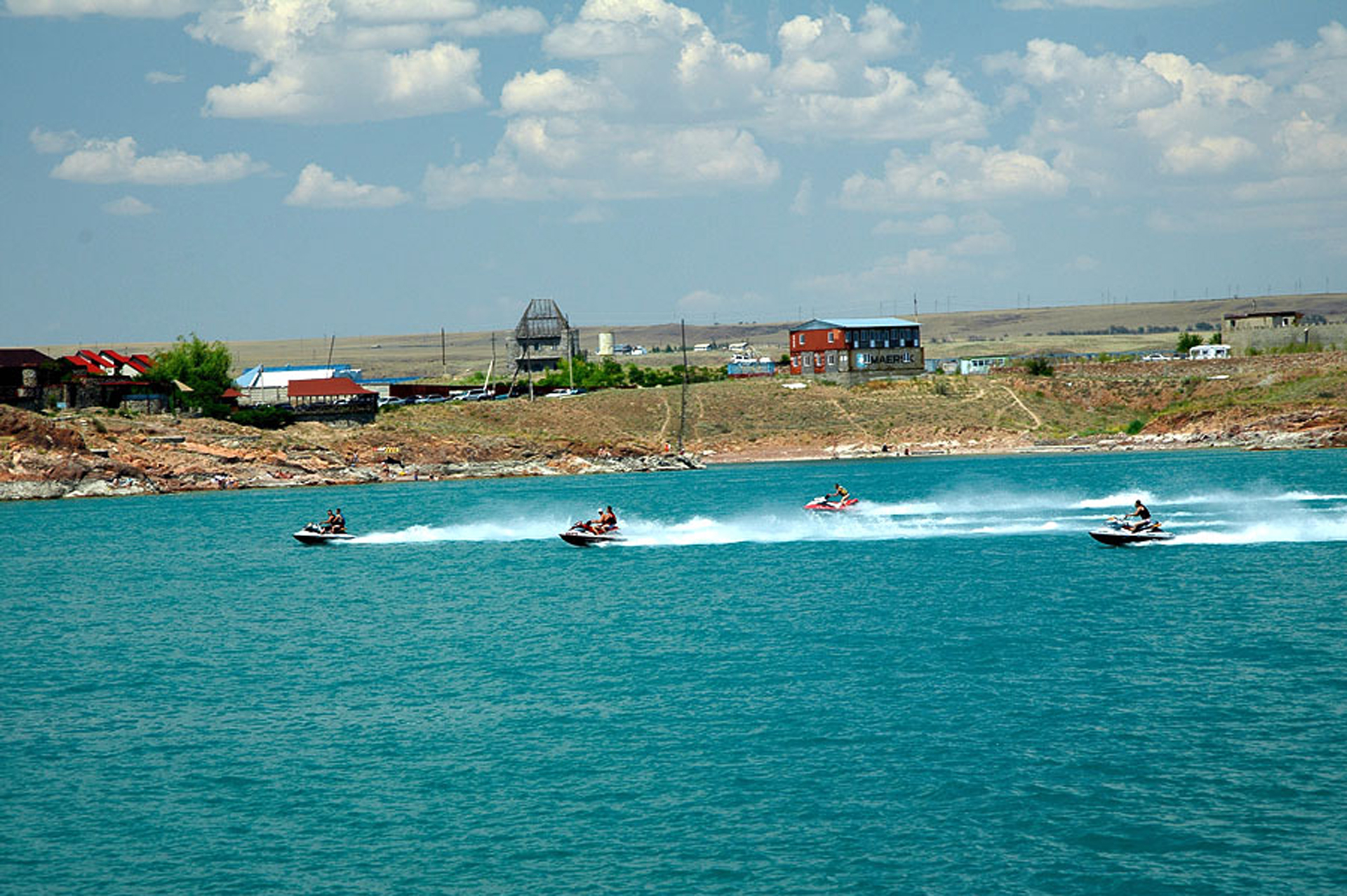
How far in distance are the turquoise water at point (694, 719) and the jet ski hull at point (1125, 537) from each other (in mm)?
1006

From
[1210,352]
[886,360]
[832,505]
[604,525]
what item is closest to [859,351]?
[886,360]

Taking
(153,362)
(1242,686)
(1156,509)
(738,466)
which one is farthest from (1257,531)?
(153,362)

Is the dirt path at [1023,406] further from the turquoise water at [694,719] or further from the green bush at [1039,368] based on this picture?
the turquoise water at [694,719]

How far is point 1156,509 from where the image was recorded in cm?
8269

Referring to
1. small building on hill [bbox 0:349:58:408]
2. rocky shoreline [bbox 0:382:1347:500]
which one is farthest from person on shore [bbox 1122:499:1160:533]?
small building on hill [bbox 0:349:58:408]

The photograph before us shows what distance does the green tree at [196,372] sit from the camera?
149 meters

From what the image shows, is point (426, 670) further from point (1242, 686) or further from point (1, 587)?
point (1, 587)

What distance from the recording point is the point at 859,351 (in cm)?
17962

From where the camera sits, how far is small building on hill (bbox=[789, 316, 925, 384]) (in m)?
179

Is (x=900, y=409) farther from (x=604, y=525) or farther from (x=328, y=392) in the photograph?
(x=604, y=525)

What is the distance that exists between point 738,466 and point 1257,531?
83.1 meters

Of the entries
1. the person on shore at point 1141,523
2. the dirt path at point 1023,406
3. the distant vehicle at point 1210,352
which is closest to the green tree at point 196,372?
the dirt path at point 1023,406

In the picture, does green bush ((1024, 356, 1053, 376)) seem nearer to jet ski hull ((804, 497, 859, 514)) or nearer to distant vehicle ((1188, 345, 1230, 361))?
distant vehicle ((1188, 345, 1230, 361))

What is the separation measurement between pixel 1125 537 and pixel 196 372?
12241 cm
